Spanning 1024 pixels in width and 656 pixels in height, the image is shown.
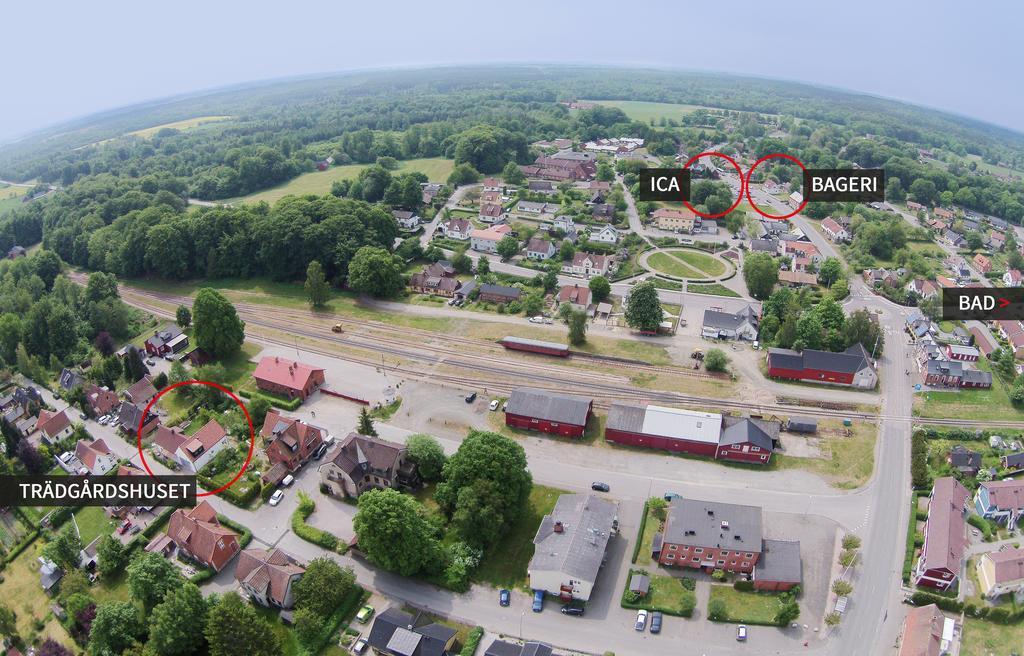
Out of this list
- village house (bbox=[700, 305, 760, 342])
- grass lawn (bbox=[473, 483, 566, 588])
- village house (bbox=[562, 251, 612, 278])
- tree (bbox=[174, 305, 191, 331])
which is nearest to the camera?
grass lawn (bbox=[473, 483, 566, 588])

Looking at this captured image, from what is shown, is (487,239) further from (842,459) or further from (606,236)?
(842,459)

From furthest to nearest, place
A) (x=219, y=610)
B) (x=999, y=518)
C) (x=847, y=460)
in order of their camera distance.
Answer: (x=847, y=460) → (x=999, y=518) → (x=219, y=610)

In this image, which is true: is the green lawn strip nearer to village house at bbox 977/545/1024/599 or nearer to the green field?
village house at bbox 977/545/1024/599

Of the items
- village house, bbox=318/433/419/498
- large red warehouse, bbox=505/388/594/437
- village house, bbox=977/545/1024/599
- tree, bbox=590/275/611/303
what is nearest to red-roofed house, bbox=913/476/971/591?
village house, bbox=977/545/1024/599

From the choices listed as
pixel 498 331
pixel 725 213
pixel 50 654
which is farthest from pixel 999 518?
pixel 725 213

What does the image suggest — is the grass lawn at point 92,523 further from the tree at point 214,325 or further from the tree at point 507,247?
the tree at point 507,247

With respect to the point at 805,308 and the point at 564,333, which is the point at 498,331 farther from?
the point at 805,308
